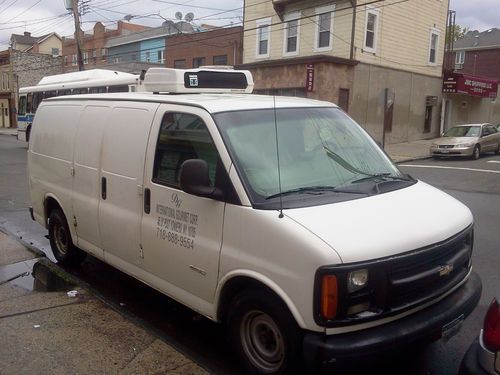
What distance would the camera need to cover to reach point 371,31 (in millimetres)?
23125

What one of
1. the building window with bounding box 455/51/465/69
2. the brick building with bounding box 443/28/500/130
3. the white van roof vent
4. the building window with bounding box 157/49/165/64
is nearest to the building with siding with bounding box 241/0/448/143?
the brick building with bounding box 443/28/500/130

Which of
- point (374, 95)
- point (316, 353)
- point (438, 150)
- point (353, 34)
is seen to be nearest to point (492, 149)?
point (438, 150)

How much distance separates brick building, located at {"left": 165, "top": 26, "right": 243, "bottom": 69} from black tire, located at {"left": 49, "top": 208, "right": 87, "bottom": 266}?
2785 cm

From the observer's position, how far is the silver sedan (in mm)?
19453

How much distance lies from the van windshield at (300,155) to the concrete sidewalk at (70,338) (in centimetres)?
139

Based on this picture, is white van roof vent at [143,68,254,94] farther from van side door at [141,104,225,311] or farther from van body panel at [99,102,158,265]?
van side door at [141,104,225,311]

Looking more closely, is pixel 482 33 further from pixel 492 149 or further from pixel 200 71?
pixel 200 71

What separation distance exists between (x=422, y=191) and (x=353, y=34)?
19.6 meters

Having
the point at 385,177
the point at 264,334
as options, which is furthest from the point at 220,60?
the point at 264,334

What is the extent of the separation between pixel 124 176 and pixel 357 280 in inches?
92.8

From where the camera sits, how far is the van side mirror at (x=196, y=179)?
3334 mm

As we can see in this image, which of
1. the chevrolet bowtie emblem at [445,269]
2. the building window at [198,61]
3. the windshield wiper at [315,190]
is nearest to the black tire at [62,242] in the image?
the windshield wiper at [315,190]

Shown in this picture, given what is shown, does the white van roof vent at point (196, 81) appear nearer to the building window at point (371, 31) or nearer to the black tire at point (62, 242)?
the black tire at point (62, 242)

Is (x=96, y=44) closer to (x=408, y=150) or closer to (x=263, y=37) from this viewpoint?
(x=263, y=37)
